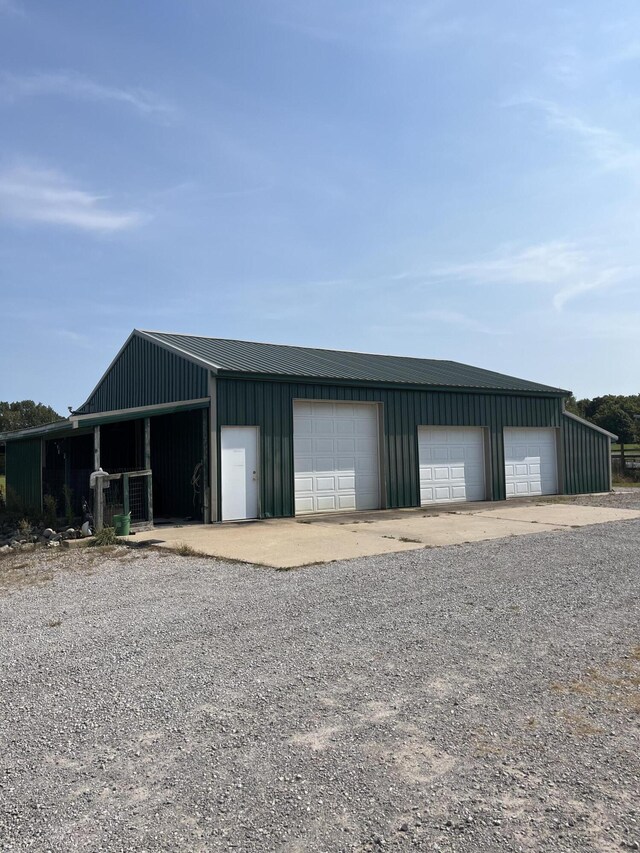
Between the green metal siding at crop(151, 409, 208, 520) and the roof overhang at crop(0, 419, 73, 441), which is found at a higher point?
the roof overhang at crop(0, 419, 73, 441)

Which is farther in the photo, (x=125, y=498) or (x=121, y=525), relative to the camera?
(x=125, y=498)

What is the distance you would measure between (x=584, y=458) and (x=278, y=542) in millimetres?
13739

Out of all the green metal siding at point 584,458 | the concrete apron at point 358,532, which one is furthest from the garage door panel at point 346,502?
the green metal siding at point 584,458

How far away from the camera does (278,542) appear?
1058 cm

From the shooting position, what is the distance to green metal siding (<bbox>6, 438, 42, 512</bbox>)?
53.8 feet

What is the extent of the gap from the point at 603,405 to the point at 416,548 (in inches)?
2393

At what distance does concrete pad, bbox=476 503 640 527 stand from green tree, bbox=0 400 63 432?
64.3m

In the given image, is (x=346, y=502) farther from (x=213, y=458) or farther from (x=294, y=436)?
(x=213, y=458)

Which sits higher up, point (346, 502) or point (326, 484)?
point (326, 484)

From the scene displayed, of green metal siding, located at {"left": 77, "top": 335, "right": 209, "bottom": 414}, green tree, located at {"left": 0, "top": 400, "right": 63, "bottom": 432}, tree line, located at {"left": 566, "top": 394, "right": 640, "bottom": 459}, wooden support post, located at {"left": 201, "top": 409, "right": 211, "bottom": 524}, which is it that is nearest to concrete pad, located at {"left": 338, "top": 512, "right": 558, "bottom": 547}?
wooden support post, located at {"left": 201, "top": 409, "right": 211, "bottom": 524}

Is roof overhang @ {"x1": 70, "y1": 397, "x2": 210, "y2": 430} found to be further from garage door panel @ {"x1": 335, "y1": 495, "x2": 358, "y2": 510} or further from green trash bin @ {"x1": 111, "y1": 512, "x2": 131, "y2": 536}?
garage door panel @ {"x1": 335, "y1": 495, "x2": 358, "y2": 510}

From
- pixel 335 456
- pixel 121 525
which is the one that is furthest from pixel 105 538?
pixel 335 456

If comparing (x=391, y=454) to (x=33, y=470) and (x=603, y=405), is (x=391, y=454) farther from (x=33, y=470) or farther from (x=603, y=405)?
(x=603, y=405)

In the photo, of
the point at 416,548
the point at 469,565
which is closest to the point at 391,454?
the point at 416,548
